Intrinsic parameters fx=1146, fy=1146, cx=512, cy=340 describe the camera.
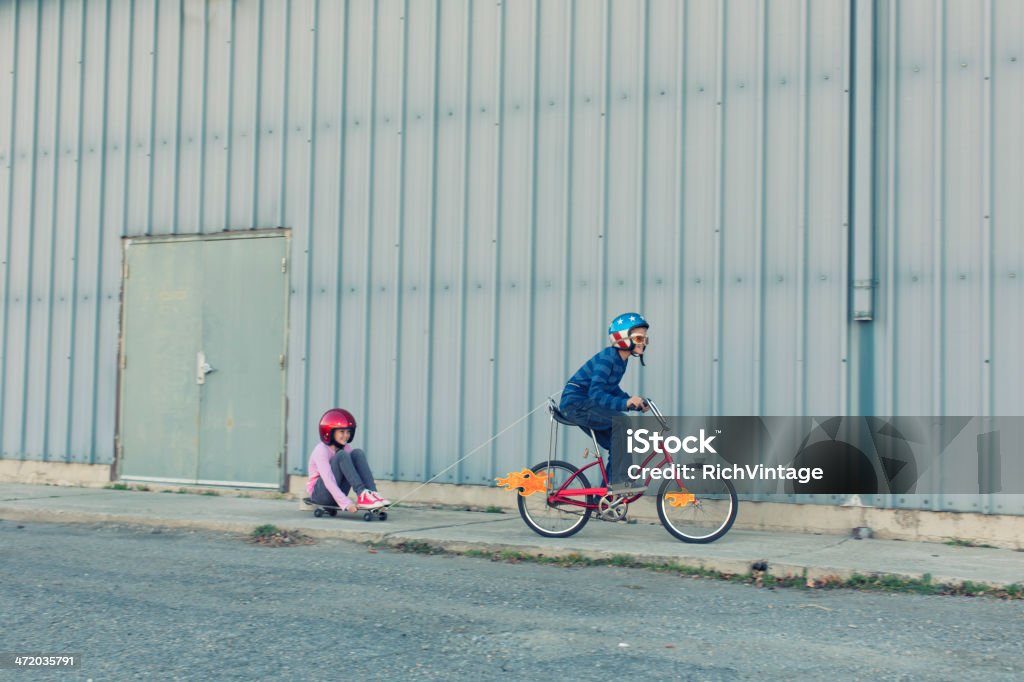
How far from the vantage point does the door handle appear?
13016 millimetres

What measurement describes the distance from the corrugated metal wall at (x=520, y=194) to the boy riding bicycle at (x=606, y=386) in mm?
1213

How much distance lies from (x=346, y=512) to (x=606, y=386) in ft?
9.68

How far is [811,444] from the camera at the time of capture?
987 centimetres

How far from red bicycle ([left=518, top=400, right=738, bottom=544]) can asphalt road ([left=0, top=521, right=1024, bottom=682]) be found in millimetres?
1049

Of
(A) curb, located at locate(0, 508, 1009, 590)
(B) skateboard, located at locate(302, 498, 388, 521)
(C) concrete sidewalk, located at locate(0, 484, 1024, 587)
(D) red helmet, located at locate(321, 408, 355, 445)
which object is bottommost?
(A) curb, located at locate(0, 508, 1009, 590)

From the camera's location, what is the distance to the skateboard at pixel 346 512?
10.3 m

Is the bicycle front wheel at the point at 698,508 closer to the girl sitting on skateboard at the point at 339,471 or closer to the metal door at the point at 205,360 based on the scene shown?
the girl sitting on skateboard at the point at 339,471

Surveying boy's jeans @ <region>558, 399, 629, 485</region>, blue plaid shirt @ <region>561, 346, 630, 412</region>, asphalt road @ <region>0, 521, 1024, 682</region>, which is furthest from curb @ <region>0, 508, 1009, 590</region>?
blue plaid shirt @ <region>561, 346, 630, 412</region>

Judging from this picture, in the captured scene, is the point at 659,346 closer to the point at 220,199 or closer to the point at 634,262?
the point at 634,262

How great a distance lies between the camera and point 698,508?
9.05 meters

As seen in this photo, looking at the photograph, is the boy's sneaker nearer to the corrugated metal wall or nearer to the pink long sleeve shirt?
the pink long sleeve shirt

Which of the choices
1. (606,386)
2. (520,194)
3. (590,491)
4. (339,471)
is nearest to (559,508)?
(590,491)

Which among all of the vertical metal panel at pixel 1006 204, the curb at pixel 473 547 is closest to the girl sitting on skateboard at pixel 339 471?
the curb at pixel 473 547

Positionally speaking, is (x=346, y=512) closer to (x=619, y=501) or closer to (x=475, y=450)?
(x=475, y=450)
